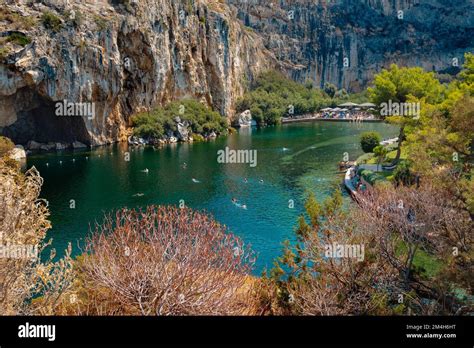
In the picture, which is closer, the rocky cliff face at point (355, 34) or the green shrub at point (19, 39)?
the green shrub at point (19, 39)

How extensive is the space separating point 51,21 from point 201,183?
2970cm

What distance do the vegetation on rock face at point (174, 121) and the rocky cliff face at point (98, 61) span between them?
2727mm

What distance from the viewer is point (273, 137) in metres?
72.7

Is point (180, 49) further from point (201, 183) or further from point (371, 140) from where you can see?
point (201, 183)

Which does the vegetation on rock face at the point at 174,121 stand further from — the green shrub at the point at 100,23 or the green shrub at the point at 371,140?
the green shrub at the point at 371,140

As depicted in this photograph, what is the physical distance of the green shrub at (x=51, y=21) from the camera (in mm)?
51438

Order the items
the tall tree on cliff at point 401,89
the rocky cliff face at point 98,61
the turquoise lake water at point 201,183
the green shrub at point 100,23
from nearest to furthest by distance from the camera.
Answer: the turquoise lake water at point 201,183, the tall tree on cliff at point 401,89, the rocky cliff face at point 98,61, the green shrub at point 100,23

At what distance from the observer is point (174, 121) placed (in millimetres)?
69312

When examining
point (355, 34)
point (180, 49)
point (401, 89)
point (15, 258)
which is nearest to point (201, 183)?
point (401, 89)

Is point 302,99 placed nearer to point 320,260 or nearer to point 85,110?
point 85,110

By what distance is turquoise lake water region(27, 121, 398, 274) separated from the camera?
89.1 ft

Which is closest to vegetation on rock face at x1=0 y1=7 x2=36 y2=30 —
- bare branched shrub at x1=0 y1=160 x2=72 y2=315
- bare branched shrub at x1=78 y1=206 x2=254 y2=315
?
bare branched shrub at x1=0 y1=160 x2=72 y2=315

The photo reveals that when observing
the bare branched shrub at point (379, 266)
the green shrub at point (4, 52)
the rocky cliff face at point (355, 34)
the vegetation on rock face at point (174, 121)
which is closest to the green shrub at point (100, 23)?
the green shrub at point (4, 52)

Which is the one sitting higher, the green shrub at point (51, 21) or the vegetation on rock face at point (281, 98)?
the green shrub at point (51, 21)
